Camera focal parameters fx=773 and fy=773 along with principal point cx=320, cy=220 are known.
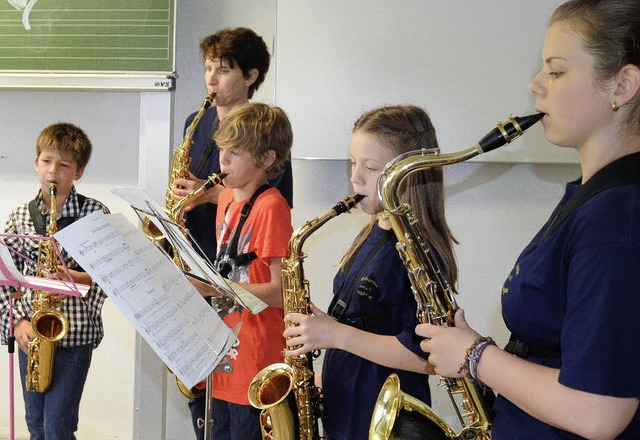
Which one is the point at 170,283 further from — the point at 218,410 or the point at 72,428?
the point at 72,428

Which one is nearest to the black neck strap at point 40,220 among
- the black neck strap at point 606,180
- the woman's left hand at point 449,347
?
the woman's left hand at point 449,347

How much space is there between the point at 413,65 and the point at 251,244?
4.49 ft

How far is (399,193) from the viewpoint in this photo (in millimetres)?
2064

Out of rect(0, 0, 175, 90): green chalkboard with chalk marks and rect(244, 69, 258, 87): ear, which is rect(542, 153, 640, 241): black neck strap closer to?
rect(244, 69, 258, 87): ear

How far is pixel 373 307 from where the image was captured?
206 cm

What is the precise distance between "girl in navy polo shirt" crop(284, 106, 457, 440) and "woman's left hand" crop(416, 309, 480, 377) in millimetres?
406

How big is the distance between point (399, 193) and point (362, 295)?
29 centimetres

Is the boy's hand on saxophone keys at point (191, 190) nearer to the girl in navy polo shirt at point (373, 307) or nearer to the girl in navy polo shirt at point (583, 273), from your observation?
the girl in navy polo shirt at point (373, 307)

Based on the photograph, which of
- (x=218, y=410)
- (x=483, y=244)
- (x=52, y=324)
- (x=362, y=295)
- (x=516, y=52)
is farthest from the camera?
(x=483, y=244)

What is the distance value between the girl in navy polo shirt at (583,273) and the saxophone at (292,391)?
2.94 feet

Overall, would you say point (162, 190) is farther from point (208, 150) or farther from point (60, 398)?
point (60, 398)

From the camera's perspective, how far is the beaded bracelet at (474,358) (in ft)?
4.54

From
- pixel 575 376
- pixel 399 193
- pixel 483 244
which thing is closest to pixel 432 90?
pixel 483 244

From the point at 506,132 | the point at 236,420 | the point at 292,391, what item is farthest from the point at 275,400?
the point at 506,132
